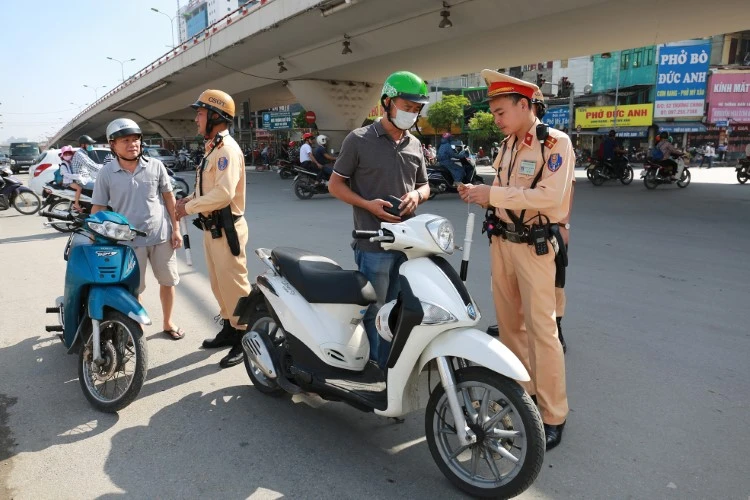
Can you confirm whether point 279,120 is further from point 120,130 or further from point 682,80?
point 120,130

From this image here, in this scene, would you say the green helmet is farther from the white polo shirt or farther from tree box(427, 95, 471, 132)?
tree box(427, 95, 471, 132)

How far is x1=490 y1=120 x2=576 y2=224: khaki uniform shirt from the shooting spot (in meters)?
2.51

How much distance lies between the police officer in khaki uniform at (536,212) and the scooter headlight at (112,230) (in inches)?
83.2

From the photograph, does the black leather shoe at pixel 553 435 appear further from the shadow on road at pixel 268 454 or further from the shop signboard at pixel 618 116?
the shop signboard at pixel 618 116

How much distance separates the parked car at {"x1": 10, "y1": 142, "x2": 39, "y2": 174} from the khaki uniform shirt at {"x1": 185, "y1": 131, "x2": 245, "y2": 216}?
34.4 meters

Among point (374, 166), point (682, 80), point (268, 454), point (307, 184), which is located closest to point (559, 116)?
point (682, 80)

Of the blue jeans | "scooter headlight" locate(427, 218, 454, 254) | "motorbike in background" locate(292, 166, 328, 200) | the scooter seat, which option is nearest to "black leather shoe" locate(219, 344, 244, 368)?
the scooter seat

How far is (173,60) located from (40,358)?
954 inches

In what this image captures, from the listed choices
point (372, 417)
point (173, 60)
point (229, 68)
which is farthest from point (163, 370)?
point (173, 60)

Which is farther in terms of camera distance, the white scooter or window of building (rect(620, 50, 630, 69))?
window of building (rect(620, 50, 630, 69))

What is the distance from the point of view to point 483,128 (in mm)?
42062

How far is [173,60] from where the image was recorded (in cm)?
2488

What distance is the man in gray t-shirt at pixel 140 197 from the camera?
3.71 m

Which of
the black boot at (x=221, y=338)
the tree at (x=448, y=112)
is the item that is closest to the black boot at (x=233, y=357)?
the black boot at (x=221, y=338)
